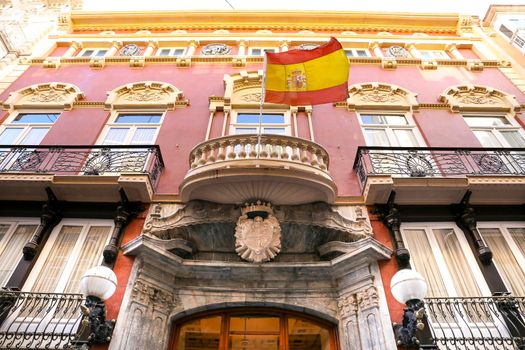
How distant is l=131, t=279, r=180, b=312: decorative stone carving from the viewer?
21.1 ft

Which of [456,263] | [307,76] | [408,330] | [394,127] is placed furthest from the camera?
[394,127]

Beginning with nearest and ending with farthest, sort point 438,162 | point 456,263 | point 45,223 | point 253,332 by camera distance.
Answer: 1. point 253,332
2. point 456,263
3. point 45,223
4. point 438,162

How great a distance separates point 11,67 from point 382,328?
14324mm

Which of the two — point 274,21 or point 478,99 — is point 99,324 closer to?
point 478,99

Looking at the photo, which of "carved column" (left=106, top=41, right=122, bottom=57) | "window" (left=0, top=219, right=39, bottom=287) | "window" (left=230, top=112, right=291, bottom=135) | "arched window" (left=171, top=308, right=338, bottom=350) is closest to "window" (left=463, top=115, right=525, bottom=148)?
"window" (left=230, top=112, right=291, bottom=135)

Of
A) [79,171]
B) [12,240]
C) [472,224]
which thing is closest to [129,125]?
[79,171]

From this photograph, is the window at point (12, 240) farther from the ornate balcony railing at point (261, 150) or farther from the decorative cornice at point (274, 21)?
the decorative cornice at point (274, 21)

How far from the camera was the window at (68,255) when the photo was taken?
6.75 meters

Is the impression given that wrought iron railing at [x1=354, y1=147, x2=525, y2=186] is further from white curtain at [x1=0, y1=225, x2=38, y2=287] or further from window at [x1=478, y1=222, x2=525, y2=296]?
white curtain at [x1=0, y1=225, x2=38, y2=287]

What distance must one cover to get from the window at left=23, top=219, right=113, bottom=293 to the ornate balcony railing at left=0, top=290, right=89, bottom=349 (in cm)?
31

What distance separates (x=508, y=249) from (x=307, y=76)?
18.5 ft

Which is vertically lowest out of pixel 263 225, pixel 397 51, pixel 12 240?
pixel 12 240

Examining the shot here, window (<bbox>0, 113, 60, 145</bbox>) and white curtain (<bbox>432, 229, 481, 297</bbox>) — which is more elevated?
window (<bbox>0, 113, 60, 145</bbox>)

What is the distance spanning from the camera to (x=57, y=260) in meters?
7.11
